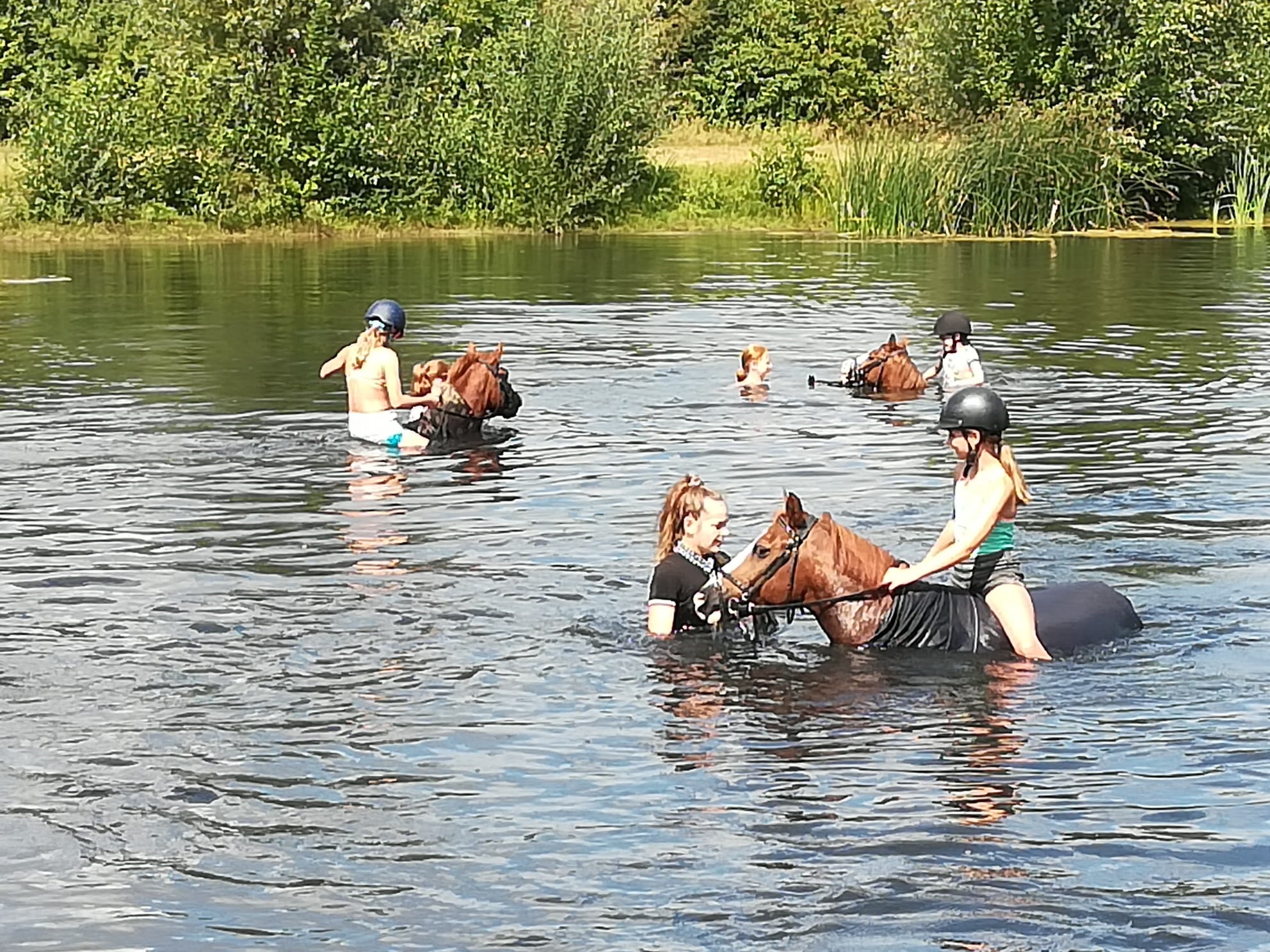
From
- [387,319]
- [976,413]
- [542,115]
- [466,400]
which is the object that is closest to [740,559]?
[976,413]

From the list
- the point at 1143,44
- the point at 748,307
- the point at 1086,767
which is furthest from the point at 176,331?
the point at 1143,44

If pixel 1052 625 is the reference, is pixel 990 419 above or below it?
above

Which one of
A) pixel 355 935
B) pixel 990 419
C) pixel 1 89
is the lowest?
pixel 355 935

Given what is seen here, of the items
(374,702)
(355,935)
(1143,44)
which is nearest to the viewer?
(355,935)

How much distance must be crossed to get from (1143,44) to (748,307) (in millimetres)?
21364

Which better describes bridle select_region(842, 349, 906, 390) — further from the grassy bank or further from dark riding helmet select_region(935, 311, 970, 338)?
the grassy bank

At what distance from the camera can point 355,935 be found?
7352 mm

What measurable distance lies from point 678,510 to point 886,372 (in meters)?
10.7

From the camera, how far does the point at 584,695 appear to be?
1048 centimetres

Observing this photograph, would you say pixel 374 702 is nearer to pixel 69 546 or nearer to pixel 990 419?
pixel 990 419

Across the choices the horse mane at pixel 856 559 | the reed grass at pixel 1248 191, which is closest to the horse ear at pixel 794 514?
the horse mane at pixel 856 559

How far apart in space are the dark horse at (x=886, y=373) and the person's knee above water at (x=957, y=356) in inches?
51.4

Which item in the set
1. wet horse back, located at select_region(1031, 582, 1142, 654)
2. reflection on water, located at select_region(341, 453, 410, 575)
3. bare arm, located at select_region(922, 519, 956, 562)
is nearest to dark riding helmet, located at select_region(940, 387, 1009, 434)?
bare arm, located at select_region(922, 519, 956, 562)

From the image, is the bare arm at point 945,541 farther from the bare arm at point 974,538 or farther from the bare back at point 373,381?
the bare back at point 373,381
